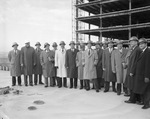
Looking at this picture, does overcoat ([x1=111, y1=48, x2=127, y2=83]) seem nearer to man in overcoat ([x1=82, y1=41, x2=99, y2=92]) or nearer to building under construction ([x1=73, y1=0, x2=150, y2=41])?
man in overcoat ([x1=82, y1=41, x2=99, y2=92])

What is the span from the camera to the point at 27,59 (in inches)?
364

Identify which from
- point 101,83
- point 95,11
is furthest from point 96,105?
point 95,11

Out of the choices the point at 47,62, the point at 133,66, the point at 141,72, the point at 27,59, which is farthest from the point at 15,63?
the point at 141,72

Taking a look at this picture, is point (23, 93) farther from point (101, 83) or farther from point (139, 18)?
point (139, 18)

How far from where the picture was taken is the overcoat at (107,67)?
291 inches

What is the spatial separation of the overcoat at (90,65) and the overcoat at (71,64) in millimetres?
651

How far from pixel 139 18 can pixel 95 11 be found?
7456 mm

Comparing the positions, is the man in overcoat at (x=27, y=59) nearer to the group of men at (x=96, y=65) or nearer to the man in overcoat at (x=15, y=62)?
the group of men at (x=96, y=65)

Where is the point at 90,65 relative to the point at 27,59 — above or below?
below

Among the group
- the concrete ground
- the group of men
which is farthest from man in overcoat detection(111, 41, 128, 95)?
the concrete ground

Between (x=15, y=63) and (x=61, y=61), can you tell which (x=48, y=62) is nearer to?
(x=61, y=61)

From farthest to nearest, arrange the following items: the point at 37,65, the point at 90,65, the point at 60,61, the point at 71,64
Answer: the point at 37,65
the point at 60,61
the point at 71,64
the point at 90,65

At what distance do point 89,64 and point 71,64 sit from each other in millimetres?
986

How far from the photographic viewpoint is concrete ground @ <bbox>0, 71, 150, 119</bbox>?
15.8ft
